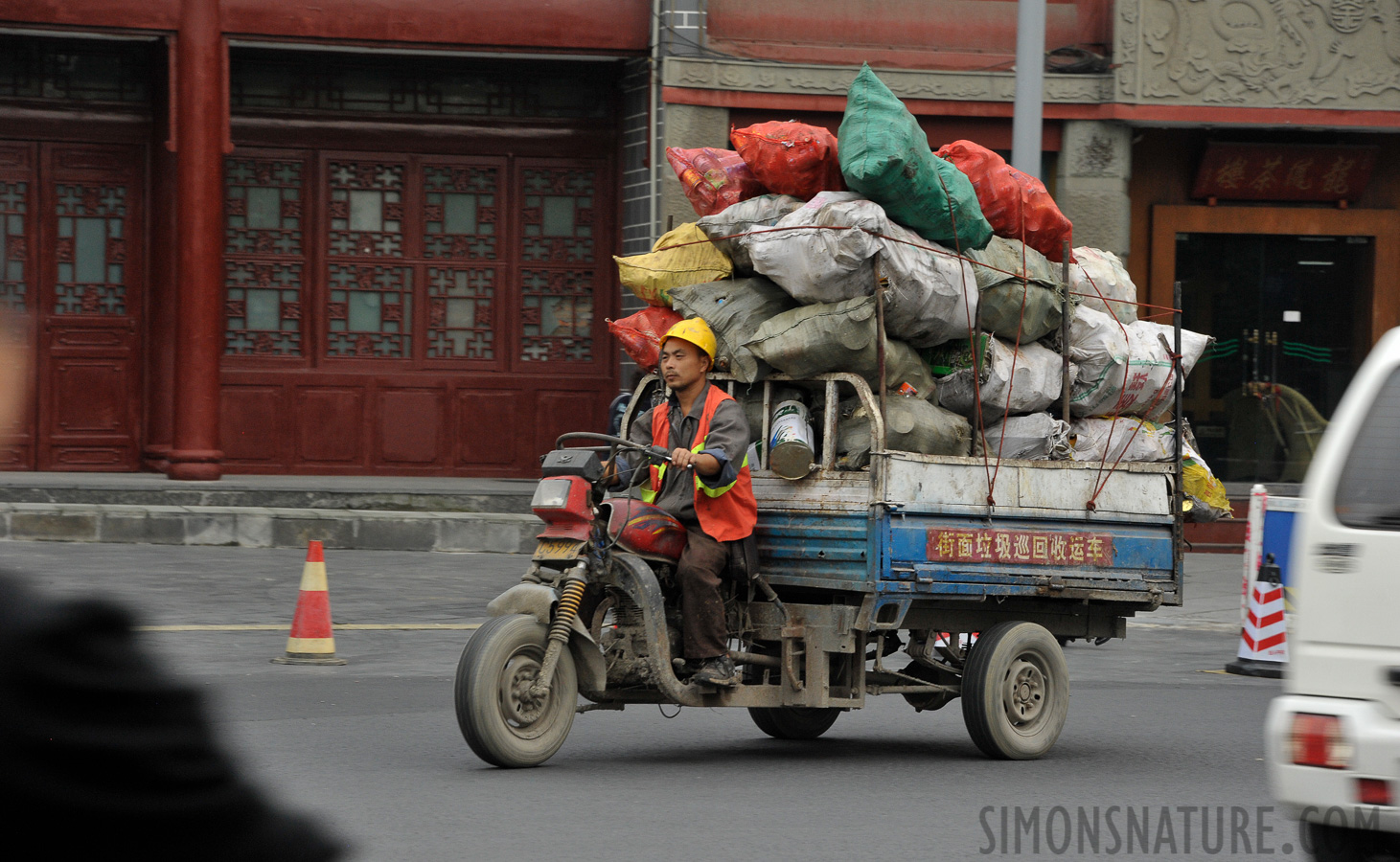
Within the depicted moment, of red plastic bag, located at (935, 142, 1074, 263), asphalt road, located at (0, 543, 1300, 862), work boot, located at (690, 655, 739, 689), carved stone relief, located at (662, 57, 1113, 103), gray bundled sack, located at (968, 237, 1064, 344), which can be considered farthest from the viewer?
carved stone relief, located at (662, 57, 1113, 103)

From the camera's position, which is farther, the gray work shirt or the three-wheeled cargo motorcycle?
the gray work shirt

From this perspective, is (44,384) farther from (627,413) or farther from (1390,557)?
(1390,557)

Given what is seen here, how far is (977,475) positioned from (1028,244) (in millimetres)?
1615

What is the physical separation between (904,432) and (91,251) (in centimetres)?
1206

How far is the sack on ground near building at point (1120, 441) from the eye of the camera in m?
8.57

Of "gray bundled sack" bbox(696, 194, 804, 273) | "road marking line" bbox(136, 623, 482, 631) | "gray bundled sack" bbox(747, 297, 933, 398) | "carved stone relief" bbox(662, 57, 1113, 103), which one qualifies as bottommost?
"road marking line" bbox(136, 623, 482, 631)

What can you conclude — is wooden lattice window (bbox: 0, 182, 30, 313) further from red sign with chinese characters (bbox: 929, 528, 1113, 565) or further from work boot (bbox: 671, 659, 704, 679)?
red sign with chinese characters (bbox: 929, 528, 1113, 565)

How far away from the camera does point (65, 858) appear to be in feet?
4.61

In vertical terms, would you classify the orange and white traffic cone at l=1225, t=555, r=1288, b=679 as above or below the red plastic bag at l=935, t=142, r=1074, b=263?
below

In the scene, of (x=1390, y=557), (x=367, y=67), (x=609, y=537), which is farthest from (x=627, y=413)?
(x=367, y=67)

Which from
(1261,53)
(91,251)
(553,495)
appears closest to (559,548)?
(553,495)

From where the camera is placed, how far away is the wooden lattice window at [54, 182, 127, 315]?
17.2 m

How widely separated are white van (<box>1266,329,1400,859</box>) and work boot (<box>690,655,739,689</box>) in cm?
290

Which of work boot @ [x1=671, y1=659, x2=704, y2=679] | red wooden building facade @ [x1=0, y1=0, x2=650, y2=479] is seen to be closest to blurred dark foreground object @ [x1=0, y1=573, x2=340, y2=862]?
work boot @ [x1=671, y1=659, x2=704, y2=679]
